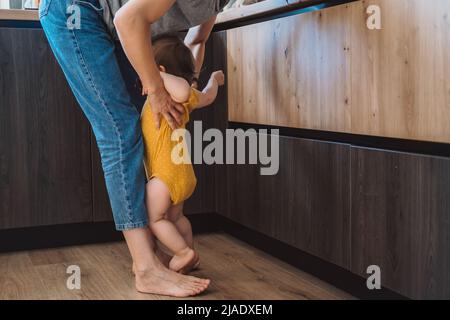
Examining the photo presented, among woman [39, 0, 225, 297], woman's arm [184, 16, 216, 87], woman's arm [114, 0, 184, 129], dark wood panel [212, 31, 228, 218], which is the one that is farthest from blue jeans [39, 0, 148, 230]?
dark wood panel [212, 31, 228, 218]

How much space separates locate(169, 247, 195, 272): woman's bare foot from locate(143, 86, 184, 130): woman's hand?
0.33m

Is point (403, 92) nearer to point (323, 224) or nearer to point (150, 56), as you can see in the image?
point (323, 224)

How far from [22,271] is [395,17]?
1273 mm

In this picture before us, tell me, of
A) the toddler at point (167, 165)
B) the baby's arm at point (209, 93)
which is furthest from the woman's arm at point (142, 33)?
the baby's arm at point (209, 93)

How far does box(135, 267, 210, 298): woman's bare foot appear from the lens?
5.03 ft

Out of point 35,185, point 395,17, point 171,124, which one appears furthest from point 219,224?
point 395,17

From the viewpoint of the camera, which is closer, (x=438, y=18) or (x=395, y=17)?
(x=438, y=18)

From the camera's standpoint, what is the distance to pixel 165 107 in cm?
151

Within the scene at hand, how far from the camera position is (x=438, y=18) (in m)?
1.20

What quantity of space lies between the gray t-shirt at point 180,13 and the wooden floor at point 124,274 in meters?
0.67

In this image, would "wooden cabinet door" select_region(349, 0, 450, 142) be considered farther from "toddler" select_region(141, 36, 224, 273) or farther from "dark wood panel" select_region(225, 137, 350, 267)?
"toddler" select_region(141, 36, 224, 273)

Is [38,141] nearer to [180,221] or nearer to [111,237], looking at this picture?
[111,237]

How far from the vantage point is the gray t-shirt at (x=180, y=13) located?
1479 millimetres

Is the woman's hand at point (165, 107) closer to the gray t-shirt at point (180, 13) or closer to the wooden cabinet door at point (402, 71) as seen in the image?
the gray t-shirt at point (180, 13)
